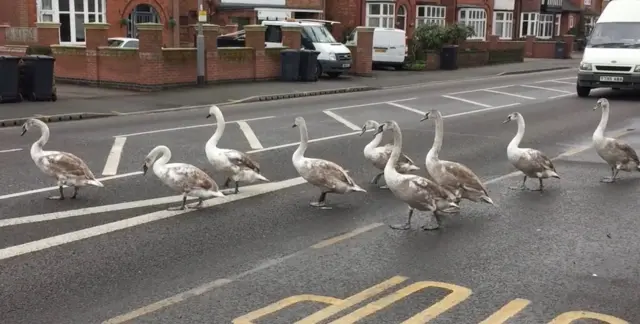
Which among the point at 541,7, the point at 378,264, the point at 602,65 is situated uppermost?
the point at 541,7

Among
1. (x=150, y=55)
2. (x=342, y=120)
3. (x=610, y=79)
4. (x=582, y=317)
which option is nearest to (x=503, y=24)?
(x=610, y=79)

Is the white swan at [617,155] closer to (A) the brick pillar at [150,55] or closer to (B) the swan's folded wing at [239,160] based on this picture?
(B) the swan's folded wing at [239,160]

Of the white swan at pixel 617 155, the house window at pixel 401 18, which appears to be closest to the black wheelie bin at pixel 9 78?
the white swan at pixel 617 155

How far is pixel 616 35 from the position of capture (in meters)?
22.2

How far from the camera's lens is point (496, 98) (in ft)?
71.3

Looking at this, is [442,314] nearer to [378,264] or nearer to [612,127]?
[378,264]

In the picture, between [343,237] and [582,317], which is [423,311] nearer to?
[582,317]

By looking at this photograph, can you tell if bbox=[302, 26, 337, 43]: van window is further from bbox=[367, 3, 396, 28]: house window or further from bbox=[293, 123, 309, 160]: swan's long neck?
bbox=[293, 123, 309, 160]: swan's long neck

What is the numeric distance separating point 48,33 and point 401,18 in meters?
26.0

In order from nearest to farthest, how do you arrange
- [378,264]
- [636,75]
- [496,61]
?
[378,264] < [636,75] < [496,61]

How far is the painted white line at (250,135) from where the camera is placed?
12336 millimetres

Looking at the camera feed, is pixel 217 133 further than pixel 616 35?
No

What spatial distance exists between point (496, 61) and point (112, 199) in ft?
117

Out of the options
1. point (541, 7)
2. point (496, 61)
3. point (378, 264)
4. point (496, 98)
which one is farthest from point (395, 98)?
point (541, 7)
